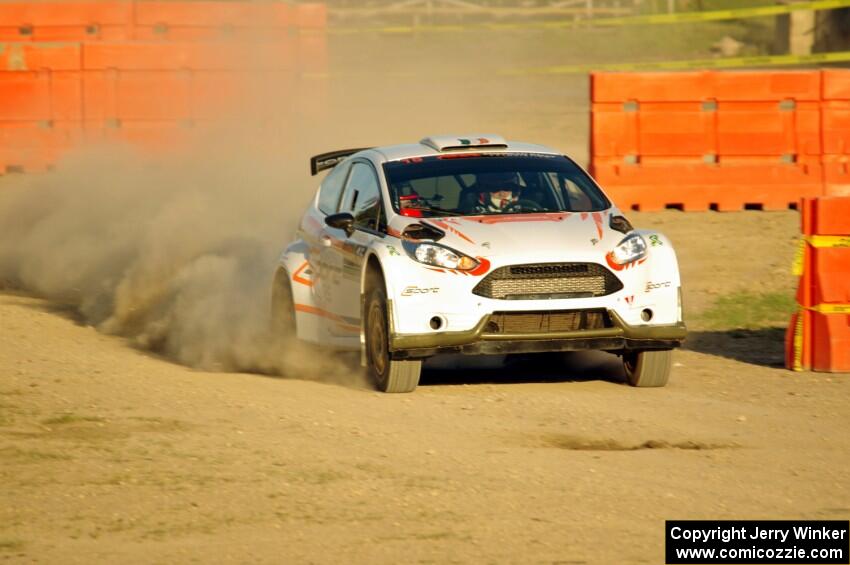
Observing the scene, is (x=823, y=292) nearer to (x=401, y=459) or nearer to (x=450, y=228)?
(x=450, y=228)

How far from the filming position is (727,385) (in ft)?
35.4

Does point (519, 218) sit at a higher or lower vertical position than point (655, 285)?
higher

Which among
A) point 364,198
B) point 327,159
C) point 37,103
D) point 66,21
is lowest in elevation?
point 364,198

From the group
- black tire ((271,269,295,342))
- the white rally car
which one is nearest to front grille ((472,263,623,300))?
the white rally car

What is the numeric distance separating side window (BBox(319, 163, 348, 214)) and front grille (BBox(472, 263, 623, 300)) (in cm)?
224

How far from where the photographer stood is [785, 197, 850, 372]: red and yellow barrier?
36.8 feet

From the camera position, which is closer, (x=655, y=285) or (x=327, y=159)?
(x=655, y=285)

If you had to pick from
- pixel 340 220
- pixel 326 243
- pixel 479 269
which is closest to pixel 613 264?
pixel 479 269

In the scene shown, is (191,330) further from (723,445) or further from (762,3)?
(762,3)

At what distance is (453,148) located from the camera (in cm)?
1132

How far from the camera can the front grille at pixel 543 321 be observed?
996 cm

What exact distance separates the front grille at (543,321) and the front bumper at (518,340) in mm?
27

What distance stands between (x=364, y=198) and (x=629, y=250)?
2.02 meters

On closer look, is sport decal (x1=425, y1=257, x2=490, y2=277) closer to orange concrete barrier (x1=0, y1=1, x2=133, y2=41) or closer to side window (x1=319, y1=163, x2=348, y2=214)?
side window (x1=319, y1=163, x2=348, y2=214)
